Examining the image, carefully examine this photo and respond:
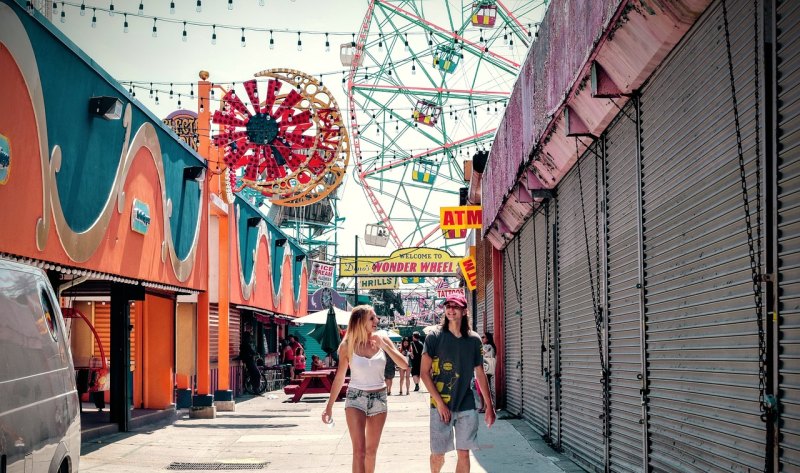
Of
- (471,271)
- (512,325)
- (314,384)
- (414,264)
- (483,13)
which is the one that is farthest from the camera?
(483,13)

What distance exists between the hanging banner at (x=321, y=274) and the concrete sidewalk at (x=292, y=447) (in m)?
23.2

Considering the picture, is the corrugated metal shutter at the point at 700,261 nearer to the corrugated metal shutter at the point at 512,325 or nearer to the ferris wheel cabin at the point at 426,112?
the corrugated metal shutter at the point at 512,325

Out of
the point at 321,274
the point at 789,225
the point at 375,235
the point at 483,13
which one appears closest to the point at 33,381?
the point at 789,225

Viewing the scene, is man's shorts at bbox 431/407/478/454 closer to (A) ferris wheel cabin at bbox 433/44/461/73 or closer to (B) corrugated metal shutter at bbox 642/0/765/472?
(B) corrugated metal shutter at bbox 642/0/765/472

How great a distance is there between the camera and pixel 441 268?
1836 inches

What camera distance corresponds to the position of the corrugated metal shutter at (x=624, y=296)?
7.71 meters

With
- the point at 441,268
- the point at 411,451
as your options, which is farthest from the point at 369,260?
the point at 411,451

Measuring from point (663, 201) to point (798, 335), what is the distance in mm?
2636

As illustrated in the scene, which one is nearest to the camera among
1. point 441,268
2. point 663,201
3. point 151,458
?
point 663,201

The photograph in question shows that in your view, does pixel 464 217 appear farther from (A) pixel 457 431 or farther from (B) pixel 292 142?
(A) pixel 457 431

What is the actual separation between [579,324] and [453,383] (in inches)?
127

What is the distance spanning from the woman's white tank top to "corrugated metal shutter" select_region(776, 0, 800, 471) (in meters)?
3.98

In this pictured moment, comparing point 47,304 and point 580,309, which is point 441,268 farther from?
→ point 47,304

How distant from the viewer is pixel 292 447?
43.4 feet
